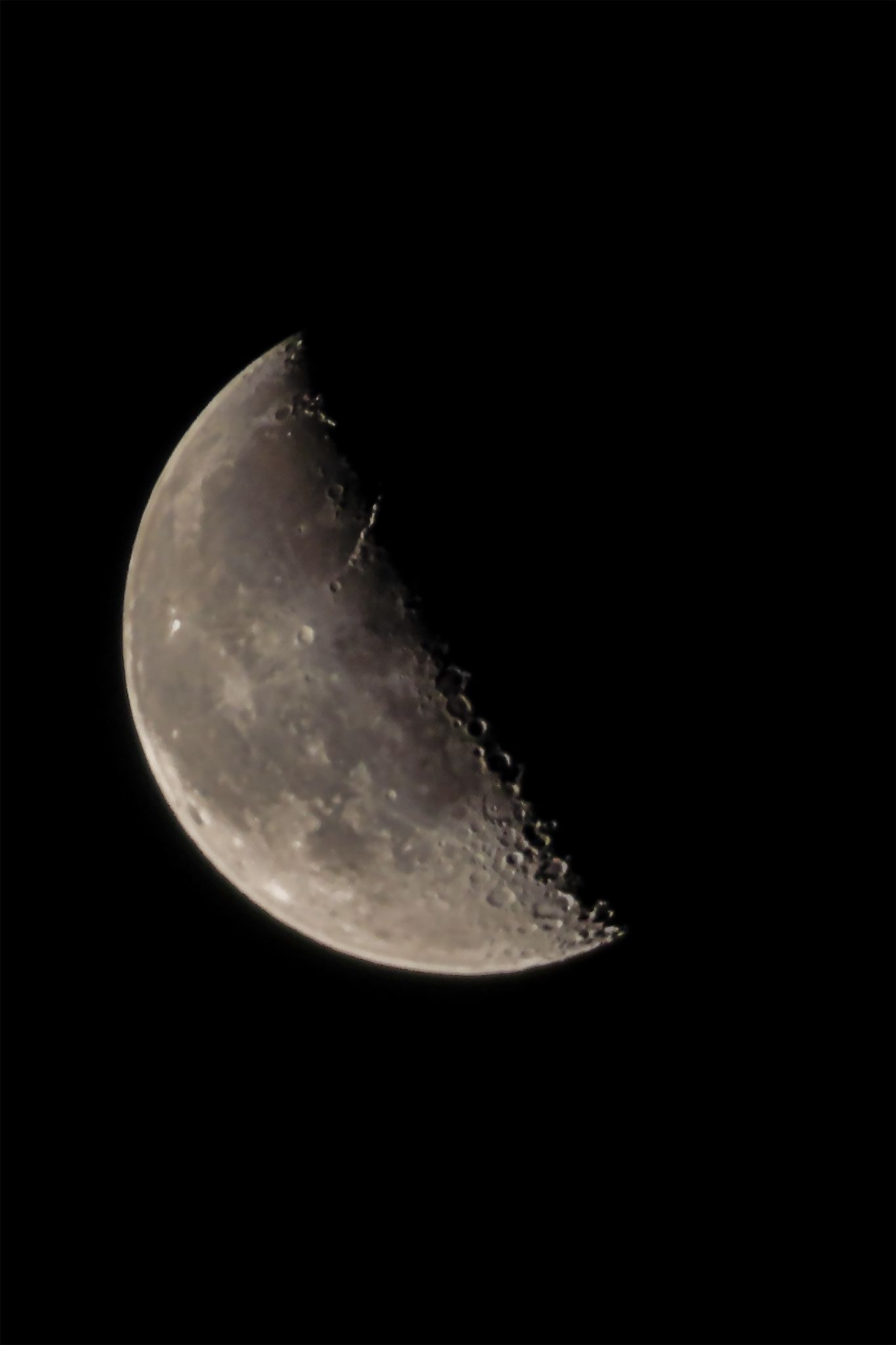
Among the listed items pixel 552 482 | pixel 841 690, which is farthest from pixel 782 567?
pixel 552 482

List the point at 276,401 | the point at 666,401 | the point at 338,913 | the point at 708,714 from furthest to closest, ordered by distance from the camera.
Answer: the point at 338,913
the point at 276,401
the point at 708,714
the point at 666,401

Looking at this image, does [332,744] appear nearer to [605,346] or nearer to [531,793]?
[531,793]

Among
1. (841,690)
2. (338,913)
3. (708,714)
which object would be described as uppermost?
(841,690)

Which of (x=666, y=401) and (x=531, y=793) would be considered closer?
(x=666, y=401)

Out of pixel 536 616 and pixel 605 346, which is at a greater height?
pixel 605 346

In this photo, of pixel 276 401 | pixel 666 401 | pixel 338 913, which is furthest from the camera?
pixel 338 913

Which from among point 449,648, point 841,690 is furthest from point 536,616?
point 841,690

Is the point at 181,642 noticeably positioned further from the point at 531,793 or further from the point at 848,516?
the point at 848,516
